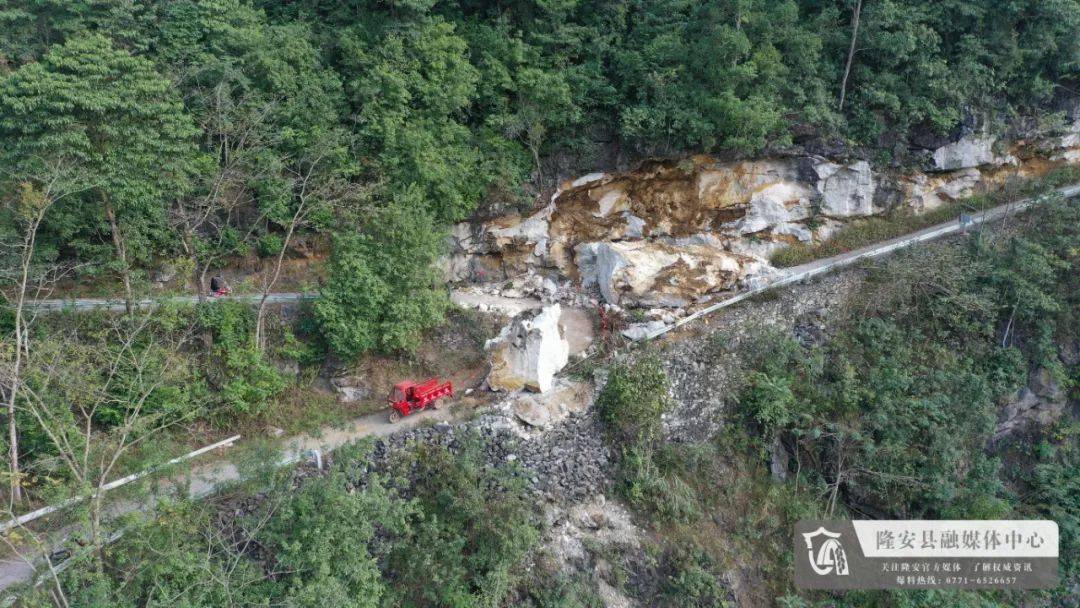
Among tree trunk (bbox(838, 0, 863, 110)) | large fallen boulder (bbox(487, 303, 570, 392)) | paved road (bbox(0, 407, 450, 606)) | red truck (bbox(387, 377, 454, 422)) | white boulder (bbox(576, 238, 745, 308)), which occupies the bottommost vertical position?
paved road (bbox(0, 407, 450, 606))

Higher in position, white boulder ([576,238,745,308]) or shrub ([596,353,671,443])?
white boulder ([576,238,745,308])

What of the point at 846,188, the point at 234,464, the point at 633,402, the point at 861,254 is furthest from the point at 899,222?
the point at 234,464

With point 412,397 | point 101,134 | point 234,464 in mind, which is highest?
point 101,134

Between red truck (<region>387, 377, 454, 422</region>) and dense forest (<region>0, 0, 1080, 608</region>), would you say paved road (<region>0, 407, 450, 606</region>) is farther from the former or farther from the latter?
dense forest (<region>0, 0, 1080, 608</region>)

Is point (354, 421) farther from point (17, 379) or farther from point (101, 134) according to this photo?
point (101, 134)

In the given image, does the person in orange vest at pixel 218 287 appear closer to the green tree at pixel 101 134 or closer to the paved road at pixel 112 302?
the paved road at pixel 112 302

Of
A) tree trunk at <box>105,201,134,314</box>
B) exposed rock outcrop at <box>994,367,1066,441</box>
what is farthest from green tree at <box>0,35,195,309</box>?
exposed rock outcrop at <box>994,367,1066,441</box>
